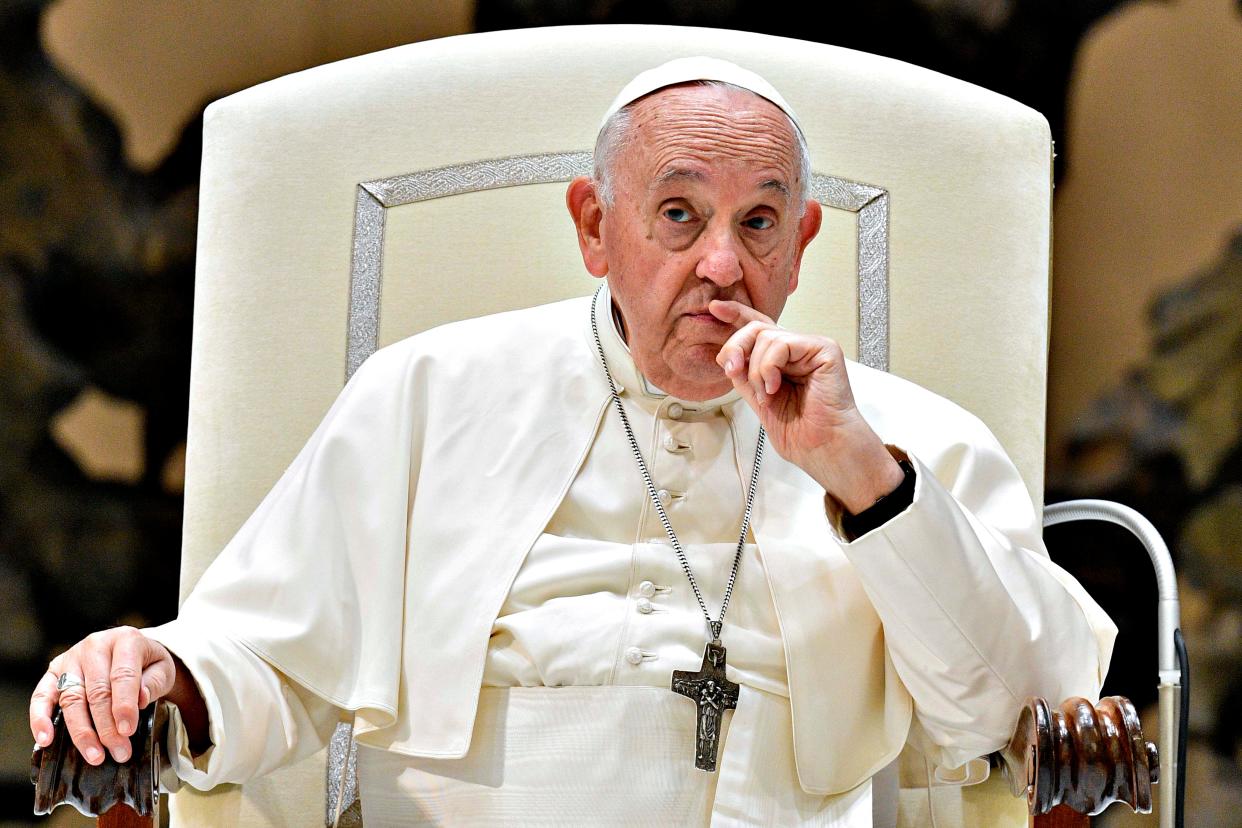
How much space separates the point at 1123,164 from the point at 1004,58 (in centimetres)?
39

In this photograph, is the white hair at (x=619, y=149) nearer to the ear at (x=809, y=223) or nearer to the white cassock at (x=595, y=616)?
the ear at (x=809, y=223)

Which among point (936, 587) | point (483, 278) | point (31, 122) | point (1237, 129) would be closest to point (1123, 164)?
point (1237, 129)

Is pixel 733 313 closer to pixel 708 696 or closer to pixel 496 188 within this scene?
pixel 708 696

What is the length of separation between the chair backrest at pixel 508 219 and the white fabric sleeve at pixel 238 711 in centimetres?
55

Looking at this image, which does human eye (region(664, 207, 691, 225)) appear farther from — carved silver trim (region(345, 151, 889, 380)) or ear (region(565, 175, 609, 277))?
carved silver trim (region(345, 151, 889, 380))

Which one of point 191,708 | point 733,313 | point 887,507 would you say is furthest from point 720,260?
point 191,708

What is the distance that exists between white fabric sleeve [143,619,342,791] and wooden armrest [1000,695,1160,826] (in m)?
1.05

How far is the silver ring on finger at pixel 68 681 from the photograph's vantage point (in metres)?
1.92

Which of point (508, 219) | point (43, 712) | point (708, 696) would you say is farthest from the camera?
point (508, 219)

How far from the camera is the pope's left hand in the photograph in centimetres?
216

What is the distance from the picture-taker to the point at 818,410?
85.7 inches

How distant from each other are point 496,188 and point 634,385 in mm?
625

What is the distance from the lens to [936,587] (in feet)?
7.14

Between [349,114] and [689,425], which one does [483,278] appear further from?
[689,425]
